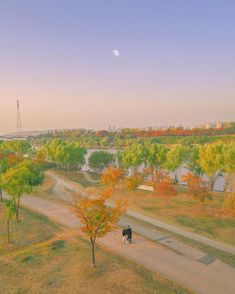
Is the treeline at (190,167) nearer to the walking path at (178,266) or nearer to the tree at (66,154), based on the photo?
the tree at (66,154)

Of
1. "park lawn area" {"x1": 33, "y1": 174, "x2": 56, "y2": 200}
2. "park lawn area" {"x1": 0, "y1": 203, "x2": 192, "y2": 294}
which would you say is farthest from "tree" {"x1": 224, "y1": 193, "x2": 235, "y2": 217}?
"park lawn area" {"x1": 33, "y1": 174, "x2": 56, "y2": 200}

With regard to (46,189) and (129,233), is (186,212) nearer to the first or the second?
(129,233)

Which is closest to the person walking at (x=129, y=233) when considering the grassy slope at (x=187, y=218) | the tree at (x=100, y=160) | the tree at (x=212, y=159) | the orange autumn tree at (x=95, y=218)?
the orange autumn tree at (x=95, y=218)

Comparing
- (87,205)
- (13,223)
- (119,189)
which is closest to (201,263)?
(87,205)

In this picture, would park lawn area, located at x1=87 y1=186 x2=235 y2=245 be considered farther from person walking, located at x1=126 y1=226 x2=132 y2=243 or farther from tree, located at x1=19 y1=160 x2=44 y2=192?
tree, located at x1=19 y1=160 x2=44 y2=192

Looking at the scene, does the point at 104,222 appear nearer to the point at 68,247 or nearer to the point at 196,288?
the point at 68,247

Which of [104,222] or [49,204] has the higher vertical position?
[104,222]

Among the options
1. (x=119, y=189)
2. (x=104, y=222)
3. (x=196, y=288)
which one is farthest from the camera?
(x=119, y=189)
